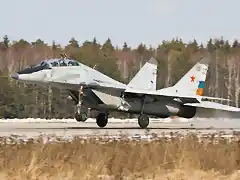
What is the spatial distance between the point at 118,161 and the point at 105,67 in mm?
56804

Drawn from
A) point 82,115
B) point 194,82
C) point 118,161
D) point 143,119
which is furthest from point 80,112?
point 118,161

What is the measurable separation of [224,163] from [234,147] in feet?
4.07

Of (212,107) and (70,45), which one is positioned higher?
(70,45)

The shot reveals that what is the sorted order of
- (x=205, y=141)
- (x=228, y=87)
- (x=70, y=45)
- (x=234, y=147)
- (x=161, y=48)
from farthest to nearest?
(x=70, y=45) < (x=161, y=48) < (x=228, y=87) < (x=205, y=141) < (x=234, y=147)

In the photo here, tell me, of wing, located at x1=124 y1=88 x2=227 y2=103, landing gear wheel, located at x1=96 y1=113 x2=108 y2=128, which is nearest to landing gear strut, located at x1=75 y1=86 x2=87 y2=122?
wing, located at x1=124 y1=88 x2=227 y2=103

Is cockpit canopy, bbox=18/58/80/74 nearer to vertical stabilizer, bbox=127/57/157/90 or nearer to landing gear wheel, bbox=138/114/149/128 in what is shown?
landing gear wheel, bbox=138/114/149/128

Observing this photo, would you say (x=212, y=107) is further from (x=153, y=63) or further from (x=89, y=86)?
(x=89, y=86)

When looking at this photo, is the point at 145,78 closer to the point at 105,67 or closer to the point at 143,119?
the point at 143,119

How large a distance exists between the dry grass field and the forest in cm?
1443

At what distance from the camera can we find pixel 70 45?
4434 inches

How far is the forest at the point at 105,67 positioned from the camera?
→ 5212cm

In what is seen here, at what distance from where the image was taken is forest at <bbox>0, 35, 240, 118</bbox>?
52125 millimetres

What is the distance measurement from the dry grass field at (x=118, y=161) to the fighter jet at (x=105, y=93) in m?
10.9

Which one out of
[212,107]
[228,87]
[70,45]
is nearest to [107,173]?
[212,107]
